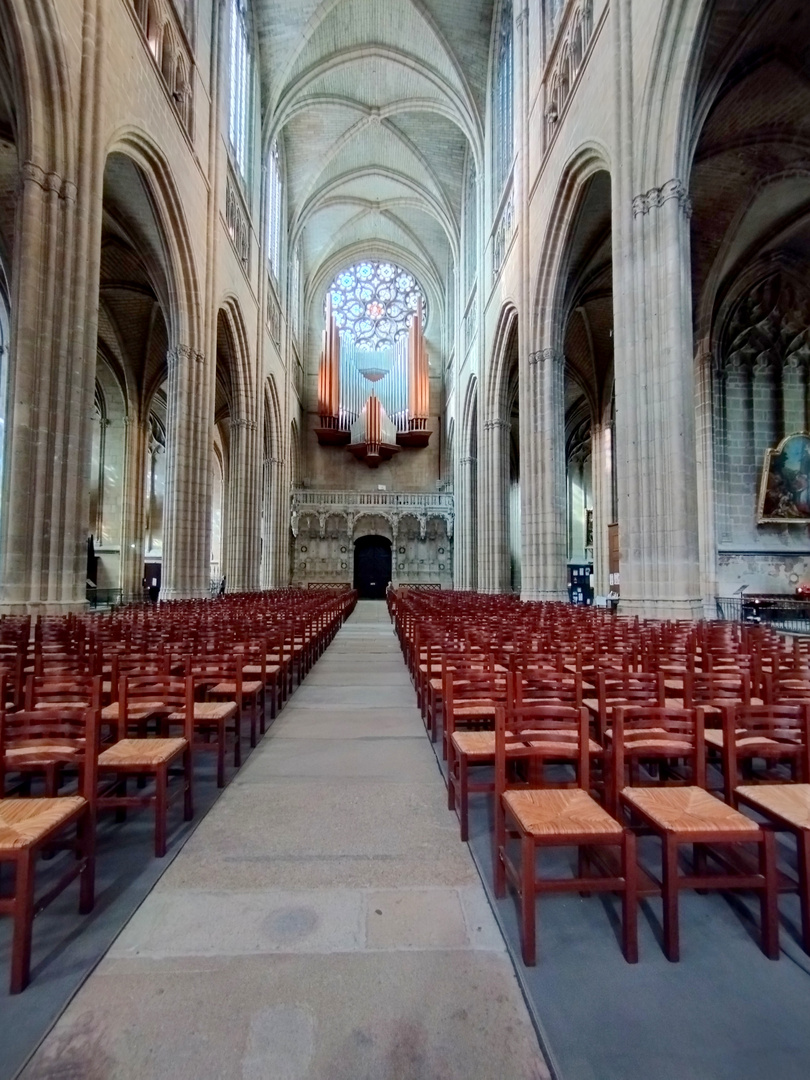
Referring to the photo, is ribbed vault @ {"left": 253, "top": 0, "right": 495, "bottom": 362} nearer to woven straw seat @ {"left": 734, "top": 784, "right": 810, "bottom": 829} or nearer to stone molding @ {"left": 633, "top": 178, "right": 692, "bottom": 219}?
stone molding @ {"left": 633, "top": 178, "right": 692, "bottom": 219}

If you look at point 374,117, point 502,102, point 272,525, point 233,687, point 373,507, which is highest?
point 374,117

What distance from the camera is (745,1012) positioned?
1.85 m

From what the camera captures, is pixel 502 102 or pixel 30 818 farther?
pixel 502 102

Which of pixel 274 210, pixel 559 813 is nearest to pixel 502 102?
pixel 274 210

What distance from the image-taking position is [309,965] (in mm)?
2053

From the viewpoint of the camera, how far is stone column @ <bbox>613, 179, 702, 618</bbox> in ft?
30.2

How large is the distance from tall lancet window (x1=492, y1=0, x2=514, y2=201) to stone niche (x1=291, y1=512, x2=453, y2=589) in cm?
1585

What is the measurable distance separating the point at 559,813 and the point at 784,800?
3.16ft

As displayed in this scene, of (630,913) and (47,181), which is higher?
(47,181)

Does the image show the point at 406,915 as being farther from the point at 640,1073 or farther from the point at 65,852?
the point at 65,852

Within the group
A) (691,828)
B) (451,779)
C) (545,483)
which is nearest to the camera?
(691,828)

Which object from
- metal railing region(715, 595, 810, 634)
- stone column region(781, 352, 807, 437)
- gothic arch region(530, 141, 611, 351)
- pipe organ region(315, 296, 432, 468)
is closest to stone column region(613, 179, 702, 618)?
gothic arch region(530, 141, 611, 351)

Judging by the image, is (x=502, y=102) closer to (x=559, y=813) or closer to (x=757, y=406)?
(x=757, y=406)

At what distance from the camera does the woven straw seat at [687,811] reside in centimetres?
218
